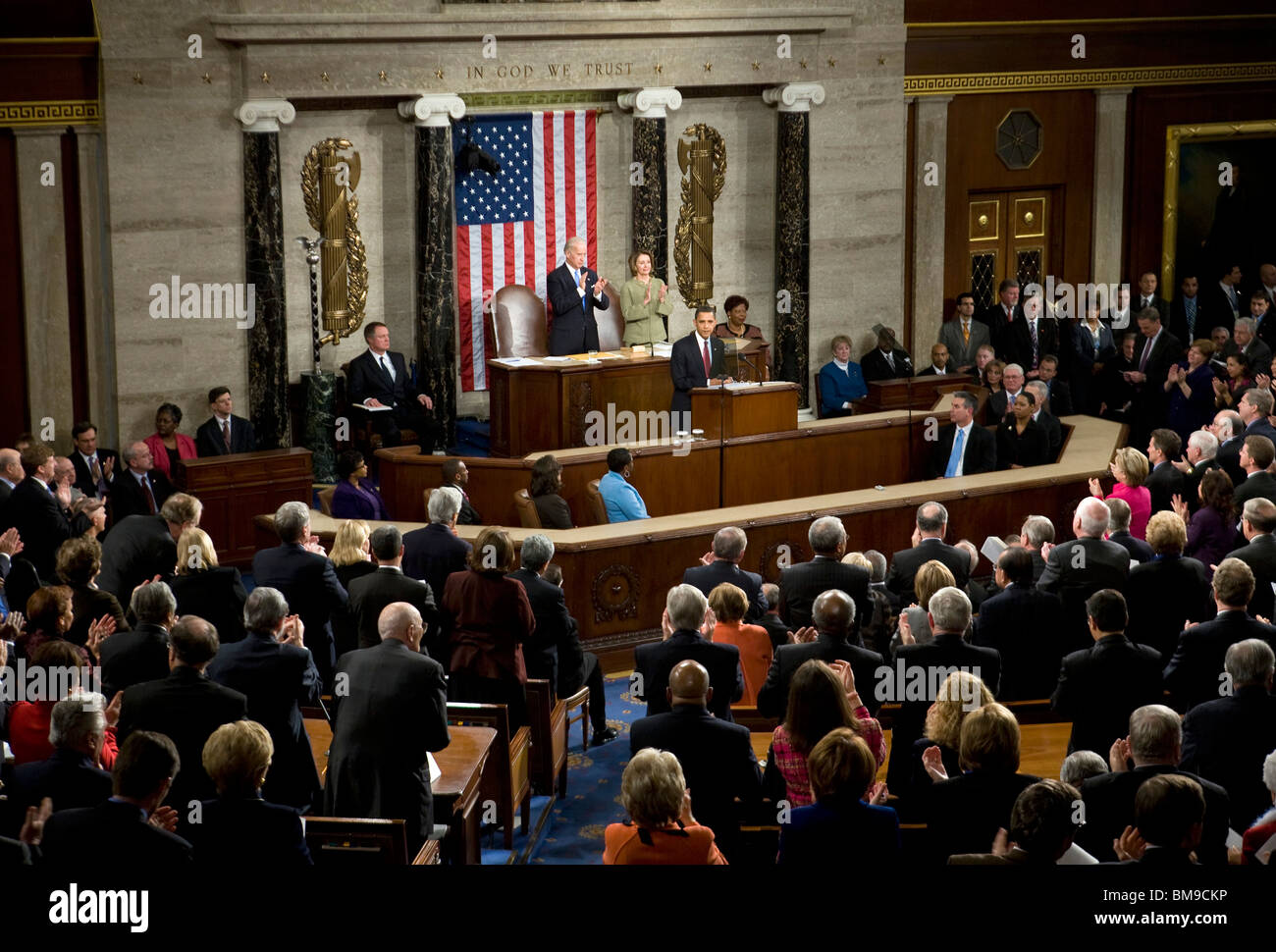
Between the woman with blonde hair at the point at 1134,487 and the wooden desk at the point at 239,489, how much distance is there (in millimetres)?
5889

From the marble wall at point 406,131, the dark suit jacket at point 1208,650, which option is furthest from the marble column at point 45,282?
the dark suit jacket at point 1208,650

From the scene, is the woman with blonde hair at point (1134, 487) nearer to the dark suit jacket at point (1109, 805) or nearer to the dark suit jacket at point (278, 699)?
the dark suit jacket at point (1109, 805)

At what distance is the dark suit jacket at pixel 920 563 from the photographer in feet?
26.6

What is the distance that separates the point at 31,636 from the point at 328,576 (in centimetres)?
152

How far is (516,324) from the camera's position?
1420 centimetres

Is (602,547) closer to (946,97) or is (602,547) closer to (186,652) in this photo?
(186,652)

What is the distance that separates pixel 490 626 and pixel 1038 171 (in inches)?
421

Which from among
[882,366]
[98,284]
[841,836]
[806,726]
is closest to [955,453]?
[882,366]

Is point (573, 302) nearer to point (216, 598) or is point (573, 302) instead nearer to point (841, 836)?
point (216, 598)

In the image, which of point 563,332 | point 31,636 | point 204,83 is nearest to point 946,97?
point 563,332

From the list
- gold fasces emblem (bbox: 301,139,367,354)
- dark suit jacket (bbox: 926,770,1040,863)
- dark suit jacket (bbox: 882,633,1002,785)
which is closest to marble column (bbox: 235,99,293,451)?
gold fasces emblem (bbox: 301,139,367,354)

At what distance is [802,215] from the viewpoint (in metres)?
15.1
